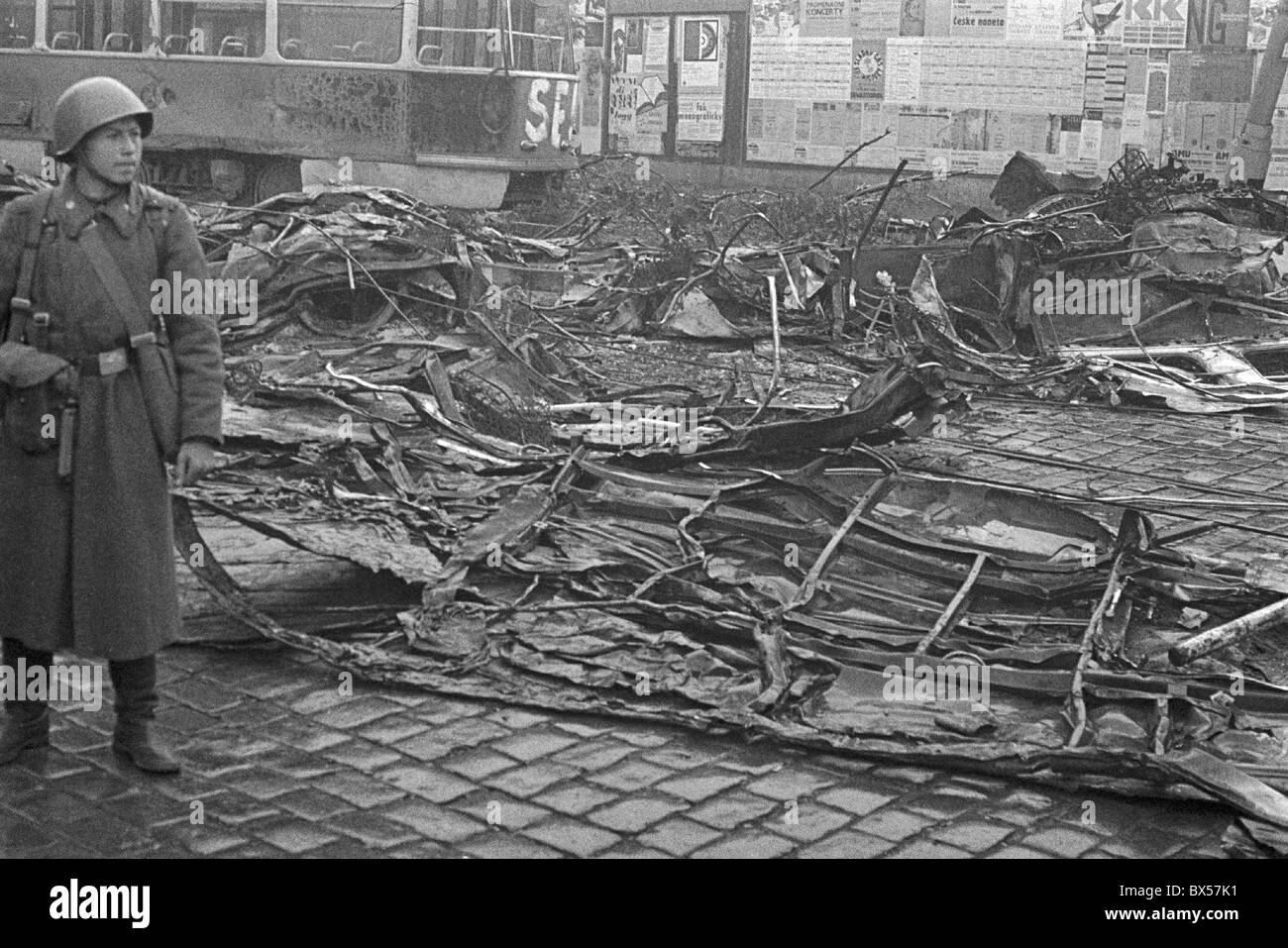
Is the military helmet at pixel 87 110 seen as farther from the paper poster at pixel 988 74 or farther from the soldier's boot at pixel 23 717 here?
the paper poster at pixel 988 74

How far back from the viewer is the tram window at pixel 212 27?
1788cm

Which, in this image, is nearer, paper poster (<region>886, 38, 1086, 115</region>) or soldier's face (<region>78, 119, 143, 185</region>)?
soldier's face (<region>78, 119, 143, 185</region>)

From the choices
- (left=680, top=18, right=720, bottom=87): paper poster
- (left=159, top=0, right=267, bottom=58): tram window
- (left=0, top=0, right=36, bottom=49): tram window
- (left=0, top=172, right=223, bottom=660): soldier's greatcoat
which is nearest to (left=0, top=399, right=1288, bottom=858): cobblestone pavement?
(left=0, top=172, right=223, bottom=660): soldier's greatcoat

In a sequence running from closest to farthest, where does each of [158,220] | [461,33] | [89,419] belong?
[89,419], [158,220], [461,33]

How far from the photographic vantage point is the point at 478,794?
171 inches

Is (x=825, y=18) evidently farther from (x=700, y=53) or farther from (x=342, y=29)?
(x=342, y=29)

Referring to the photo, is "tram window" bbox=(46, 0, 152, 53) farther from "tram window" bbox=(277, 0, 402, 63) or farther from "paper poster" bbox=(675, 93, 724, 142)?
"paper poster" bbox=(675, 93, 724, 142)

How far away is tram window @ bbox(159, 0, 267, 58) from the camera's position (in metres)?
17.9

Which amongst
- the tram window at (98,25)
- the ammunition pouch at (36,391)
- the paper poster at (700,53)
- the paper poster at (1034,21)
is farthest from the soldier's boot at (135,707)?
the paper poster at (700,53)

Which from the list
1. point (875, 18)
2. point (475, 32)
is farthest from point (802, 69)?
point (475, 32)

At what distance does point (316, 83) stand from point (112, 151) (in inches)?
561

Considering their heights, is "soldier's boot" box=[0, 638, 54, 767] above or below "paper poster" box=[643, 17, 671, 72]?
below

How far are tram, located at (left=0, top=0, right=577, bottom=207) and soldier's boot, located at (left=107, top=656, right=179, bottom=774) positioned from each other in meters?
14.1

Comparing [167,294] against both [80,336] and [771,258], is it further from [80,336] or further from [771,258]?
[771,258]
